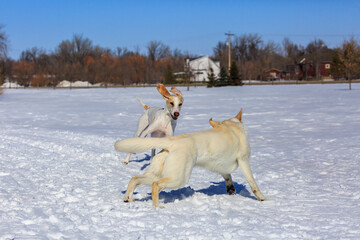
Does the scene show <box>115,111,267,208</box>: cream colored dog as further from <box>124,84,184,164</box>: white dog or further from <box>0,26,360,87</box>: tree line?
<box>0,26,360,87</box>: tree line

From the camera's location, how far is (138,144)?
15.2ft

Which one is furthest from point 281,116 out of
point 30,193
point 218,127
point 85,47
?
point 85,47

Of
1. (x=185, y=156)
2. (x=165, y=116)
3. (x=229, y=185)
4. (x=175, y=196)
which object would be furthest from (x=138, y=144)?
(x=165, y=116)

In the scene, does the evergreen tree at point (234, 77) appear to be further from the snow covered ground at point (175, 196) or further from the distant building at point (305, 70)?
the snow covered ground at point (175, 196)

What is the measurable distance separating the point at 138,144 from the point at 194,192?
4.55 ft

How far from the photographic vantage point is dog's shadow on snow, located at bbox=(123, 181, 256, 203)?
530 centimetres

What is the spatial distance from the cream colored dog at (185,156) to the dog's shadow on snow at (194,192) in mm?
502

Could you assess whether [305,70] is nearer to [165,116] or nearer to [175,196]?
[165,116]

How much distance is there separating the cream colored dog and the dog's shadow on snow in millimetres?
502

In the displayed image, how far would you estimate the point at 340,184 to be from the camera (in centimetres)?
630

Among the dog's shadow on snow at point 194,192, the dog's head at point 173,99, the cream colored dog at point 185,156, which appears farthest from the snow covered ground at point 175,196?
the dog's head at point 173,99

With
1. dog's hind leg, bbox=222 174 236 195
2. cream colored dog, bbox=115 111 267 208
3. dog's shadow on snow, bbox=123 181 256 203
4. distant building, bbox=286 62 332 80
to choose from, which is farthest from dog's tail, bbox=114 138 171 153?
distant building, bbox=286 62 332 80

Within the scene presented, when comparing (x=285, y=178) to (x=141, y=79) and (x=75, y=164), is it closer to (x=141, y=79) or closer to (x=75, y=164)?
(x=75, y=164)

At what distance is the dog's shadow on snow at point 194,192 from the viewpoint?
17.4 ft
